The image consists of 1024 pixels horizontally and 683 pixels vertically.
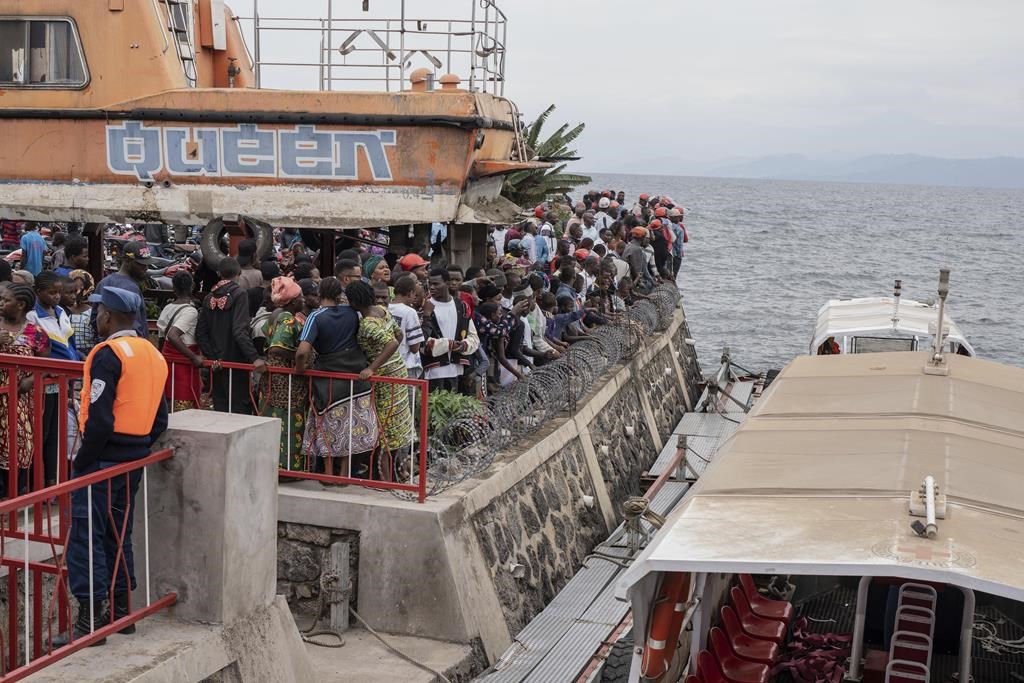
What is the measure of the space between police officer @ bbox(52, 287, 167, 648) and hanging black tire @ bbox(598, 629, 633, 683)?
3.78 meters

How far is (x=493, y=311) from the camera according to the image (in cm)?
1258

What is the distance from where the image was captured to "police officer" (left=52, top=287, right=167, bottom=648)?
632cm

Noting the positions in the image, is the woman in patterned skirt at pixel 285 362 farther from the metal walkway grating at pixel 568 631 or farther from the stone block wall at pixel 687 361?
the stone block wall at pixel 687 361

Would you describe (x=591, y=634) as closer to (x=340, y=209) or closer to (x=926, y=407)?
(x=926, y=407)

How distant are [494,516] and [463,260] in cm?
522

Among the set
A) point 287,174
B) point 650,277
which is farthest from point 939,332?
point 650,277

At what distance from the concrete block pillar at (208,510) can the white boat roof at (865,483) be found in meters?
2.14

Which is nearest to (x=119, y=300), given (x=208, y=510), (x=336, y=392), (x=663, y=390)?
(x=208, y=510)

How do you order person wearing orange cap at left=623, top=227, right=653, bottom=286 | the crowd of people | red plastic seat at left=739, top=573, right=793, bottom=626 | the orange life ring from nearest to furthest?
the orange life ring, the crowd of people, red plastic seat at left=739, top=573, right=793, bottom=626, person wearing orange cap at left=623, top=227, right=653, bottom=286

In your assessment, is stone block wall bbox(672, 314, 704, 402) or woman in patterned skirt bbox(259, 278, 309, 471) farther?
stone block wall bbox(672, 314, 704, 402)

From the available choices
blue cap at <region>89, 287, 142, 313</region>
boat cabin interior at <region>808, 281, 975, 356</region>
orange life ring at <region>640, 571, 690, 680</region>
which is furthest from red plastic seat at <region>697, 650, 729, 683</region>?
boat cabin interior at <region>808, 281, 975, 356</region>

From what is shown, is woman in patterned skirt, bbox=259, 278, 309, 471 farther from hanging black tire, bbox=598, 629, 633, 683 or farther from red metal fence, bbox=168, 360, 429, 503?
hanging black tire, bbox=598, 629, 633, 683

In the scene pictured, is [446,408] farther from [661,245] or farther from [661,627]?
[661,245]

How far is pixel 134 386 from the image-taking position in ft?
20.9
